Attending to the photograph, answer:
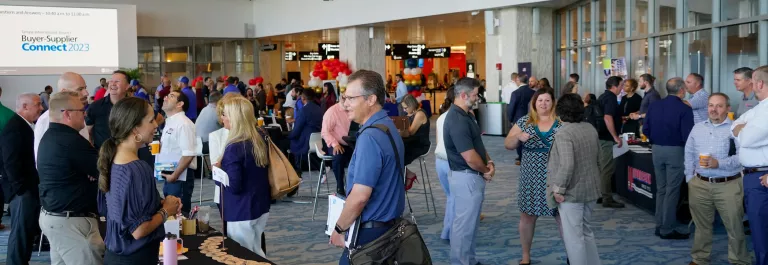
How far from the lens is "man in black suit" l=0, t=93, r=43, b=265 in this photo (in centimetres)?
619

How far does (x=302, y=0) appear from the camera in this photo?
2547 centimetres

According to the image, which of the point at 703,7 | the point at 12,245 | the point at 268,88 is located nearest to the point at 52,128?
the point at 12,245

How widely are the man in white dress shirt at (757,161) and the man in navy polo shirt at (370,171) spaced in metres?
2.90

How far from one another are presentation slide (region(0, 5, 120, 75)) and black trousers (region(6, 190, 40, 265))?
1939cm

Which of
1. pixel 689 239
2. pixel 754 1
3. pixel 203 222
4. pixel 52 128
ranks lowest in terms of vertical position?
pixel 689 239

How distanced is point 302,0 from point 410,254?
2238cm

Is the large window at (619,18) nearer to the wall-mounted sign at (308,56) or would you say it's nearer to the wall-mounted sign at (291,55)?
the wall-mounted sign at (308,56)

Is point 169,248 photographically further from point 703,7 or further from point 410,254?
point 703,7

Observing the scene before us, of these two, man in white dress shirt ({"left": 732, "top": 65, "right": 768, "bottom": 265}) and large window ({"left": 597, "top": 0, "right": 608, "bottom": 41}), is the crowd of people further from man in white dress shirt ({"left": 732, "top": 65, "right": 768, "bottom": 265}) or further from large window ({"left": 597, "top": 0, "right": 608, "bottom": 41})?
large window ({"left": 597, "top": 0, "right": 608, "bottom": 41})

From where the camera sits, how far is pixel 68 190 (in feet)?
15.0

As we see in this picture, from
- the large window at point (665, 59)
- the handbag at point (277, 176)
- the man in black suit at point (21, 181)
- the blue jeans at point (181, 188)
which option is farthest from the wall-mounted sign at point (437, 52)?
the handbag at point (277, 176)

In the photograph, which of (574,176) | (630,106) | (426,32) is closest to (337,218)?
(574,176)

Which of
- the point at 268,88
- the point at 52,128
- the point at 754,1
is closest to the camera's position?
the point at 52,128

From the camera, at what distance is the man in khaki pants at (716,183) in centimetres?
626
